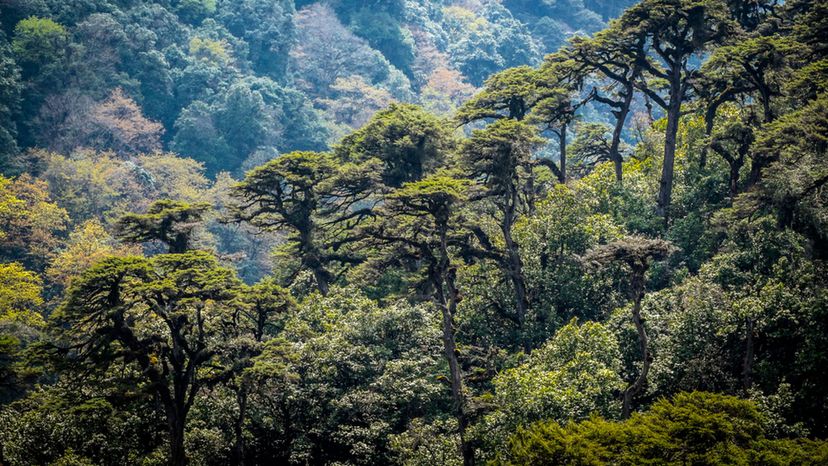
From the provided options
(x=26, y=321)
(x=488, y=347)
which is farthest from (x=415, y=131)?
(x=26, y=321)

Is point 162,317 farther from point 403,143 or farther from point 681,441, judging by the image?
point 681,441

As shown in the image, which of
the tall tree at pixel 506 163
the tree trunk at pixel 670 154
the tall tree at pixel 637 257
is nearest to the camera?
the tall tree at pixel 637 257

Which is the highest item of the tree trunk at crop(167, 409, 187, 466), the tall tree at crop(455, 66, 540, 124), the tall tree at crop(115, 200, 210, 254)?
the tall tree at crop(455, 66, 540, 124)

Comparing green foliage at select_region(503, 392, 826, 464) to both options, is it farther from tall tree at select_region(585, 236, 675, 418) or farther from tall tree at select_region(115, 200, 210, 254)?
tall tree at select_region(115, 200, 210, 254)

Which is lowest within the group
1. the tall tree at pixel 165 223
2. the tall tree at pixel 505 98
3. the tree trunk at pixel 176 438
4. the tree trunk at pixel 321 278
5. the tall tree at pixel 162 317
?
the tree trunk at pixel 176 438

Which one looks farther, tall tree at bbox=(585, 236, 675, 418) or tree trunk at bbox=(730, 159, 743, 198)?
tree trunk at bbox=(730, 159, 743, 198)

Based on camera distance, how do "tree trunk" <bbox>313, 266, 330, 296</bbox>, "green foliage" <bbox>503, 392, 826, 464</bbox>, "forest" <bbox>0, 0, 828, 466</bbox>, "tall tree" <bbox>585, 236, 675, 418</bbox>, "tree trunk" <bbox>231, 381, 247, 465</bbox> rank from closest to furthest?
1. "green foliage" <bbox>503, 392, 826, 464</bbox>
2. "tall tree" <bbox>585, 236, 675, 418</bbox>
3. "forest" <bbox>0, 0, 828, 466</bbox>
4. "tree trunk" <bbox>231, 381, 247, 465</bbox>
5. "tree trunk" <bbox>313, 266, 330, 296</bbox>

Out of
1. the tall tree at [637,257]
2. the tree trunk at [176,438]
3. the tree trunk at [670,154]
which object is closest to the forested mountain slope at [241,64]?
the tree trunk at [176,438]

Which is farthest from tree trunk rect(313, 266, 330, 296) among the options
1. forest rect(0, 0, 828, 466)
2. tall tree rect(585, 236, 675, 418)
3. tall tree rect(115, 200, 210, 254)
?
tall tree rect(585, 236, 675, 418)

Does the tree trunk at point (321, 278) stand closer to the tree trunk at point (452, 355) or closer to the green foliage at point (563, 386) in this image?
the tree trunk at point (452, 355)

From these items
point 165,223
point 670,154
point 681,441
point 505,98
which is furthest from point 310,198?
point 681,441

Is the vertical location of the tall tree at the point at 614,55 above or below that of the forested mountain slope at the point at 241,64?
below

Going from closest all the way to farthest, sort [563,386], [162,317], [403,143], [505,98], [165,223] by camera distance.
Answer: [563,386], [162,317], [165,223], [403,143], [505,98]

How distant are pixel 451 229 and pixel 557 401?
9079 mm
